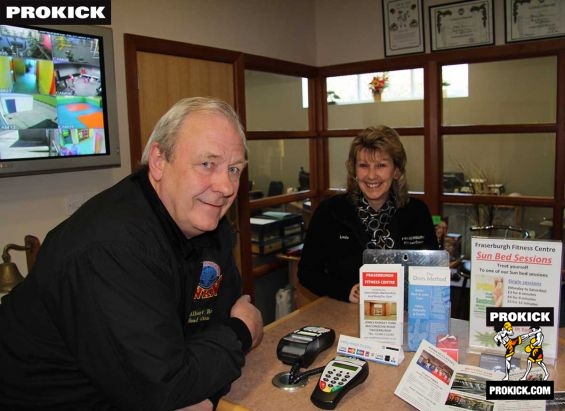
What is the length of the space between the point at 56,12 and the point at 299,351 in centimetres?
187

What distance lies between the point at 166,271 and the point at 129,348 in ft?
0.64

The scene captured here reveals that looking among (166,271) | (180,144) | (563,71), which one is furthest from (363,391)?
(563,71)

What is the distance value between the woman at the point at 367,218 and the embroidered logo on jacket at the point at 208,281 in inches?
30.7

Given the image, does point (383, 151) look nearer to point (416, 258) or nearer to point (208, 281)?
point (416, 258)

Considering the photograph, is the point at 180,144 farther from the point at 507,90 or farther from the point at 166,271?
the point at 507,90

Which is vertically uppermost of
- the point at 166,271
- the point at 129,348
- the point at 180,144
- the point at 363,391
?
the point at 180,144

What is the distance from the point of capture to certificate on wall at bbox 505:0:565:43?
319cm

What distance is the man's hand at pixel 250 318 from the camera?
1.32 meters

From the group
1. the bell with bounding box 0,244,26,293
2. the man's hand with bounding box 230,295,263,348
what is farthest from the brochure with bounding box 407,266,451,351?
the bell with bounding box 0,244,26,293

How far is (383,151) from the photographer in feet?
7.20

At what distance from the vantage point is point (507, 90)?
352 centimetres

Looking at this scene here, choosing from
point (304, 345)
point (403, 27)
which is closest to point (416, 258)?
point (304, 345)

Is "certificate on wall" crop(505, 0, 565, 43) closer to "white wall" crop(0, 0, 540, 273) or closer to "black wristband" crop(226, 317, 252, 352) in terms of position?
"white wall" crop(0, 0, 540, 273)

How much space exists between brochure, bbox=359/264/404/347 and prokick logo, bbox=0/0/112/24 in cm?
180
